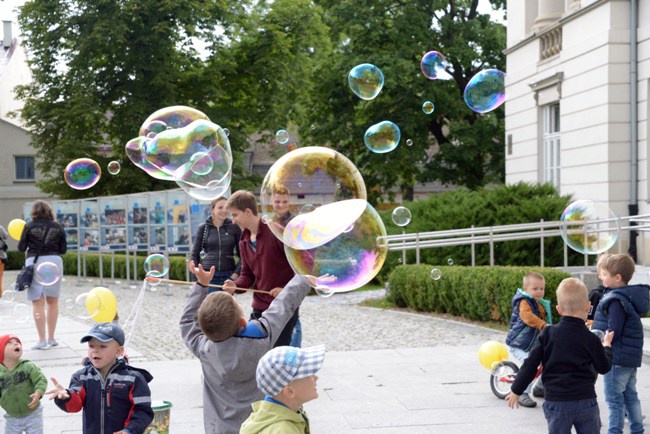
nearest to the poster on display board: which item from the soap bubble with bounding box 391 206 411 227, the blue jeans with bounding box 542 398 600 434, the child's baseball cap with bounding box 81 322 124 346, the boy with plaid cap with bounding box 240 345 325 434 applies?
the soap bubble with bounding box 391 206 411 227

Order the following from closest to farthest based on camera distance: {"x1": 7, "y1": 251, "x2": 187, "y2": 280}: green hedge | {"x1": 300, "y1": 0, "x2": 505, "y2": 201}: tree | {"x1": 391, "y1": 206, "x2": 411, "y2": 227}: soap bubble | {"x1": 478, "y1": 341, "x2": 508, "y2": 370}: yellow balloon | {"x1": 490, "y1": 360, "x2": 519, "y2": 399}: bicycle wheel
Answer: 1. {"x1": 490, "y1": 360, "x2": 519, "y2": 399}: bicycle wheel
2. {"x1": 478, "y1": 341, "x2": 508, "y2": 370}: yellow balloon
3. {"x1": 391, "y1": 206, "x2": 411, "y2": 227}: soap bubble
4. {"x1": 7, "y1": 251, "x2": 187, "y2": 280}: green hedge
5. {"x1": 300, "y1": 0, "x2": 505, "y2": 201}: tree

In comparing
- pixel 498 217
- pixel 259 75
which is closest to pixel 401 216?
pixel 498 217

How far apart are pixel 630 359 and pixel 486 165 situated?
28.4 meters

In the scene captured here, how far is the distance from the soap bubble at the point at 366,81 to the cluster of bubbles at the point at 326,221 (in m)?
3.86

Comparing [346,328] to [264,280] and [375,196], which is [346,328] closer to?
[264,280]

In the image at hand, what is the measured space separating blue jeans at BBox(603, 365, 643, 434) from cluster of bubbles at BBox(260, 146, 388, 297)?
177 cm

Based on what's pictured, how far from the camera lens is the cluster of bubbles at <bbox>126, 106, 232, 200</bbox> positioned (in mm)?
8258

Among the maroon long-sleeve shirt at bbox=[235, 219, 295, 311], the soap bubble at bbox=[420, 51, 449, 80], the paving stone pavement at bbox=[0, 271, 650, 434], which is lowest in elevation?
the paving stone pavement at bbox=[0, 271, 650, 434]

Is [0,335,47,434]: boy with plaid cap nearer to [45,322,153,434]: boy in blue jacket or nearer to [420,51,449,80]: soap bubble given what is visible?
[45,322,153,434]: boy in blue jacket

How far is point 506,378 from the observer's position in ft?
25.1

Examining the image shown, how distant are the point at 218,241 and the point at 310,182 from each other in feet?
7.70

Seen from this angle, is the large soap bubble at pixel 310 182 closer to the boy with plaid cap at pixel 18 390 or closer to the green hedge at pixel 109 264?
the boy with plaid cap at pixel 18 390

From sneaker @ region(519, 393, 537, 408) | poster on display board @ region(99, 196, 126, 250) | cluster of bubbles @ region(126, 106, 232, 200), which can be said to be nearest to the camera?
sneaker @ region(519, 393, 537, 408)

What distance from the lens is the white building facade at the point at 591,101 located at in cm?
1773
